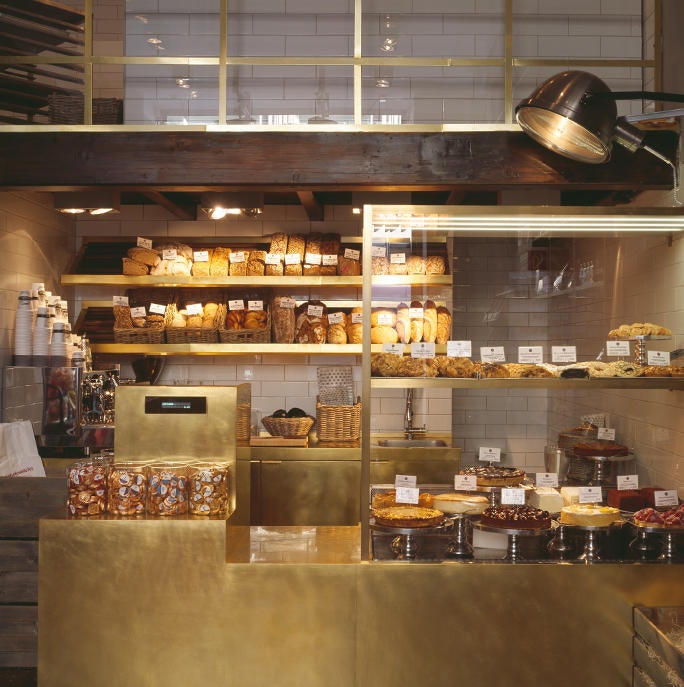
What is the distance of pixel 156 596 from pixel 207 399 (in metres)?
0.85

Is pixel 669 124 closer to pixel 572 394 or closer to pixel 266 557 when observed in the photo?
pixel 572 394

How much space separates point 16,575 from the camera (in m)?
4.03

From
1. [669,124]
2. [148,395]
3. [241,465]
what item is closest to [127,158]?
[148,395]

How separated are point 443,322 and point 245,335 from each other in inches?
106

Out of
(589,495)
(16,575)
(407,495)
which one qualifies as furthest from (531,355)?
(16,575)

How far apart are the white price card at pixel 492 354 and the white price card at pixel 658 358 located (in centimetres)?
67

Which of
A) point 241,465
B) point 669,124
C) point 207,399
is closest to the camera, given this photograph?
point 207,399

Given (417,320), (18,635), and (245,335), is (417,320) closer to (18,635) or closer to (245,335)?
(245,335)

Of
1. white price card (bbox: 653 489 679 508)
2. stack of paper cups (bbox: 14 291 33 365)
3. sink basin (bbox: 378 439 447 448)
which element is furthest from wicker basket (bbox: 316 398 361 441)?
white price card (bbox: 653 489 679 508)

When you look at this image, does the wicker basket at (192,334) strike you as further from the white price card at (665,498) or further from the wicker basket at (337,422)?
the white price card at (665,498)

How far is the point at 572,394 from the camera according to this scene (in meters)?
3.40

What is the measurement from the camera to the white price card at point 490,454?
3.49 m

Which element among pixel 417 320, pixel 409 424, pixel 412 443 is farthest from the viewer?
pixel 412 443

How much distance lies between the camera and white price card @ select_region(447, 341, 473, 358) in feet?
10.5
